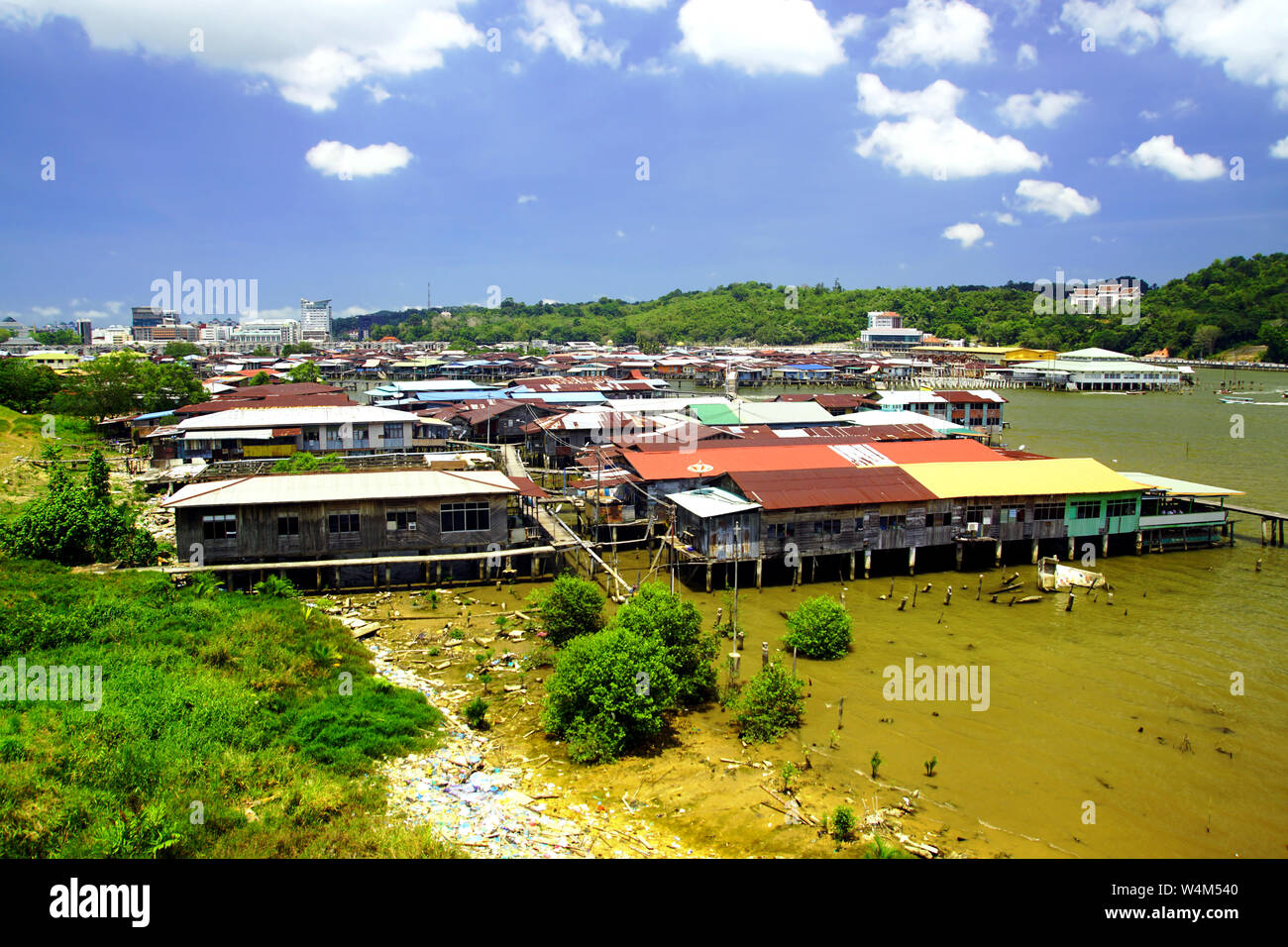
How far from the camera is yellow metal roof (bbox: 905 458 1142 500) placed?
28672 millimetres

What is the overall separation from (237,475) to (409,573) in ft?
24.3

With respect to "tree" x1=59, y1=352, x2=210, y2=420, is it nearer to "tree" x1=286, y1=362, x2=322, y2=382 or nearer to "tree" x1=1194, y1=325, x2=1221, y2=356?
"tree" x1=286, y1=362, x2=322, y2=382

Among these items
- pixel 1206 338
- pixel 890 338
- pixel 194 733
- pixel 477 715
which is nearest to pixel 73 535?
pixel 194 733

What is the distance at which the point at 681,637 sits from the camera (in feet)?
57.8

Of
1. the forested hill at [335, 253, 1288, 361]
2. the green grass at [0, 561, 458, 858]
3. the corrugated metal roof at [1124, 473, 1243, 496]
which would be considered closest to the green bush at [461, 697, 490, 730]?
the green grass at [0, 561, 458, 858]

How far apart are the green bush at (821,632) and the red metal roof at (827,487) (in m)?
5.51

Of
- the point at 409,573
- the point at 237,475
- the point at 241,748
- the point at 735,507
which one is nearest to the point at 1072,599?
the point at 735,507

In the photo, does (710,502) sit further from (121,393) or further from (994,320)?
(994,320)

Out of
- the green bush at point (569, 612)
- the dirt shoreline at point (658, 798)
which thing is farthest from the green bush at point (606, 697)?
the green bush at point (569, 612)

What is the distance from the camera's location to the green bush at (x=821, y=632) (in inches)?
813

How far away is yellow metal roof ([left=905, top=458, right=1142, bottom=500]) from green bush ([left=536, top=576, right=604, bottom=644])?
46.5 feet

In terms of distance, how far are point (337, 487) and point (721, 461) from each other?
1387cm
